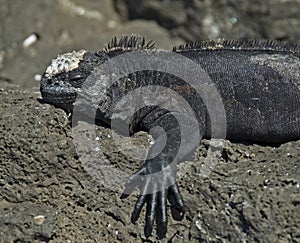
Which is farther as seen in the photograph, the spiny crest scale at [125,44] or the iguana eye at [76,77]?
the spiny crest scale at [125,44]

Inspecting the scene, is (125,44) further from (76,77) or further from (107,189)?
(107,189)

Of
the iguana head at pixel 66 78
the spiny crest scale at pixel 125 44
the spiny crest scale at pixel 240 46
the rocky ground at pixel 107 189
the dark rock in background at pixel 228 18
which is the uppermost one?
the dark rock in background at pixel 228 18

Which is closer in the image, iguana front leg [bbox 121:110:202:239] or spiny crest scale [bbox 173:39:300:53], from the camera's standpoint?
iguana front leg [bbox 121:110:202:239]

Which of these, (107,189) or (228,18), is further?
(228,18)

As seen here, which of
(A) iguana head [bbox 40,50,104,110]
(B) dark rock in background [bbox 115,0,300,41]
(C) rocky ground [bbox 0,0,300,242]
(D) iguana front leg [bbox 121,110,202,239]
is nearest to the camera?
(C) rocky ground [bbox 0,0,300,242]

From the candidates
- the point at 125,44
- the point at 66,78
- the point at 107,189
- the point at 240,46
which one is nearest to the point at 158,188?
the point at 107,189

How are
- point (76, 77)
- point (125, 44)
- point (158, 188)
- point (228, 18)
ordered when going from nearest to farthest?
point (158, 188) → point (76, 77) → point (125, 44) → point (228, 18)

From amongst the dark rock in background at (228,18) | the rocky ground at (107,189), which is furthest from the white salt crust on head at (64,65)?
the dark rock in background at (228,18)

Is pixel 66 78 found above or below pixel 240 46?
below

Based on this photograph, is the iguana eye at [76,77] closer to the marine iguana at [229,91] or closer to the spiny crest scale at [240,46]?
the marine iguana at [229,91]

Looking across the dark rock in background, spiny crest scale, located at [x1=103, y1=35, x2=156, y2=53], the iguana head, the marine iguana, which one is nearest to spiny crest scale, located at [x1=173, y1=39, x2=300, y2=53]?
the marine iguana

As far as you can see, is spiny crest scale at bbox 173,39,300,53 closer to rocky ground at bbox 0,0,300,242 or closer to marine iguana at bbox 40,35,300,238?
marine iguana at bbox 40,35,300,238

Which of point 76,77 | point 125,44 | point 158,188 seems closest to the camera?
point 158,188
